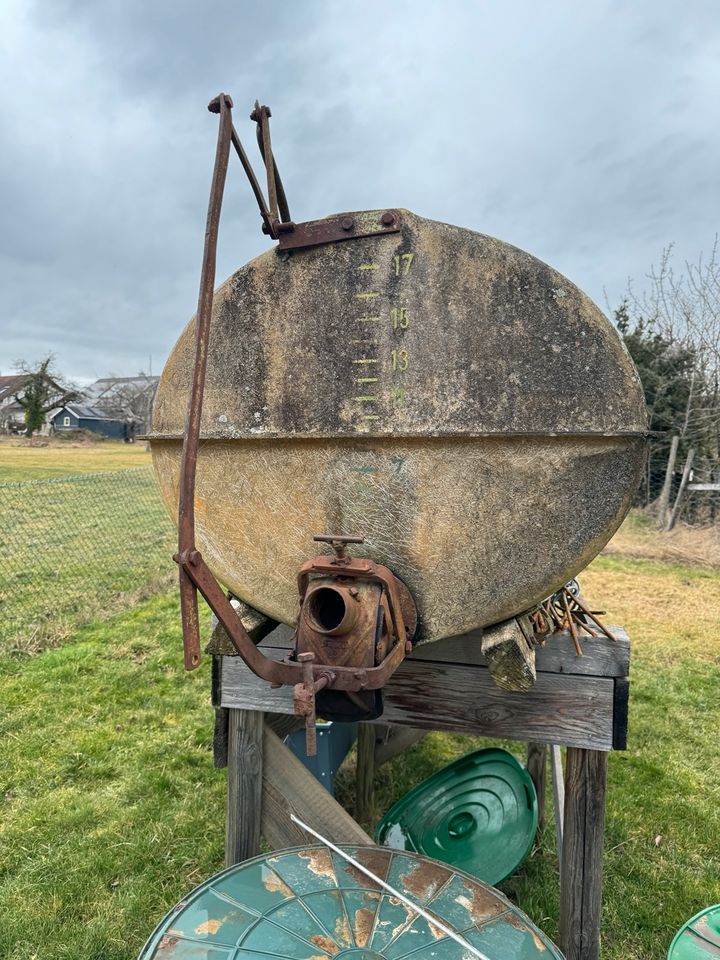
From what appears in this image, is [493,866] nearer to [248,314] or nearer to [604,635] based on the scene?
[604,635]

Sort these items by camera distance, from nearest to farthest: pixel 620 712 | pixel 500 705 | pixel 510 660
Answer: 1. pixel 510 660
2. pixel 620 712
3. pixel 500 705

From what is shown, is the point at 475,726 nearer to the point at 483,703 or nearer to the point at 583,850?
the point at 483,703

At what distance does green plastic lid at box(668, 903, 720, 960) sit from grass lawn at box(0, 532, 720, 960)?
17.3 inches

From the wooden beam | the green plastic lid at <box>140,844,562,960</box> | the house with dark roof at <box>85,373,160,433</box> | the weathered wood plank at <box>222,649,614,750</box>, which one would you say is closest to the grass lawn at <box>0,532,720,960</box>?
the weathered wood plank at <box>222,649,614,750</box>

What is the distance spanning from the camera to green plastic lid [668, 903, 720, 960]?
2.05 metres

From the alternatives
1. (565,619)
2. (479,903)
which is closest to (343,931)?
(479,903)

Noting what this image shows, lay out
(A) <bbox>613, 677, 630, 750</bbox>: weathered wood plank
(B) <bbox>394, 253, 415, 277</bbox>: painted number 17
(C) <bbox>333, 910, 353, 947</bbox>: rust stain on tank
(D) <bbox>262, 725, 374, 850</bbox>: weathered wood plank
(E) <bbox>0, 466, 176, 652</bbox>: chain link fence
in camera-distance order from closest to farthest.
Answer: (C) <bbox>333, 910, 353, 947</bbox>: rust stain on tank → (B) <bbox>394, 253, 415, 277</bbox>: painted number 17 → (A) <bbox>613, 677, 630, 750</bbox>: weathered wood plank → (D) <bbox>262, 725, 374, 850</bbox>: weathered wood plank → (E) <bbox>0, 466, 176, 652</bbox>: chain link fence

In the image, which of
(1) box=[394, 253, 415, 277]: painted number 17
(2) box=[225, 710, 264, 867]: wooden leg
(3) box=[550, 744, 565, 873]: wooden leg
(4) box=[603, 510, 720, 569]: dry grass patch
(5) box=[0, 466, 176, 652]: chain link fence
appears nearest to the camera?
(1) box=[394, 253, 415, 277]: painted number 17

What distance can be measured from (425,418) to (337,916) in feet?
3.96

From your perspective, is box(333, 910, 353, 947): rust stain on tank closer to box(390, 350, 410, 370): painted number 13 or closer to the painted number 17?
box(390, 350, 410, 370): painted number 13

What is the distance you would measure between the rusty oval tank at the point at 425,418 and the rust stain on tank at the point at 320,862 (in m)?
0.65

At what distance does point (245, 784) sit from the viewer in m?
2.31

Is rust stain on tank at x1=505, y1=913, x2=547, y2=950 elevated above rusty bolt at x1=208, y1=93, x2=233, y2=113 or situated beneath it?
situated beneath

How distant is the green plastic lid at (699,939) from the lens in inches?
80.6
